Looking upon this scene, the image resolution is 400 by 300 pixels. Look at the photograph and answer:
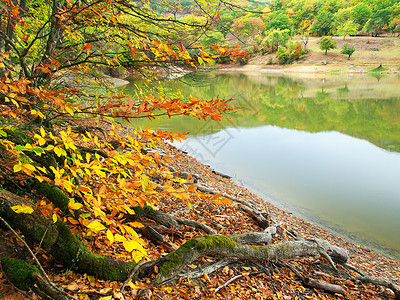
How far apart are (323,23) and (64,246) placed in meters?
97.2

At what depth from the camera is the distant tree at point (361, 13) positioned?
7638cm

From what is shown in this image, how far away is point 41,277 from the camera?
165cm

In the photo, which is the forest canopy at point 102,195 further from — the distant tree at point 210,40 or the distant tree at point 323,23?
the distant tree at point 323,23

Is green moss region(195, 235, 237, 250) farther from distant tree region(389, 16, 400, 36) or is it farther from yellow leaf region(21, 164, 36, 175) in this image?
distant tree region(389, 16, 400, 36)

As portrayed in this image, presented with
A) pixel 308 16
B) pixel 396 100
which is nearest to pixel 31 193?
pixel 396 100

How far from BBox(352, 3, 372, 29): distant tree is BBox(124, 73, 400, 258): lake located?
246 ft

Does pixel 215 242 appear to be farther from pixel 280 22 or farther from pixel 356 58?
pixel 280 22

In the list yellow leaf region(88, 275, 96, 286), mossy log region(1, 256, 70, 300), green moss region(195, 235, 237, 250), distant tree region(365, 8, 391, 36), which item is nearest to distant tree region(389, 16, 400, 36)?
distant tree region(365, 8, 391, 36)

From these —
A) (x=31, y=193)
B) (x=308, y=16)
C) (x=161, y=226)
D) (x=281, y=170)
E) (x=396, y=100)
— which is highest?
(x=308, y=16)

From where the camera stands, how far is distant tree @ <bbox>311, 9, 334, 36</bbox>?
78.4 meters

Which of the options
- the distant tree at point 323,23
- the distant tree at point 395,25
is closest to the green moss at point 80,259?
the distant tree at point 395,25

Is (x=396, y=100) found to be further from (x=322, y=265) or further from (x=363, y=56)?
(x=363, y=56)

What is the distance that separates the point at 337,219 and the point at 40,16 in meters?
8.71

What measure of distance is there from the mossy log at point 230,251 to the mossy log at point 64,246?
1.27 feet
